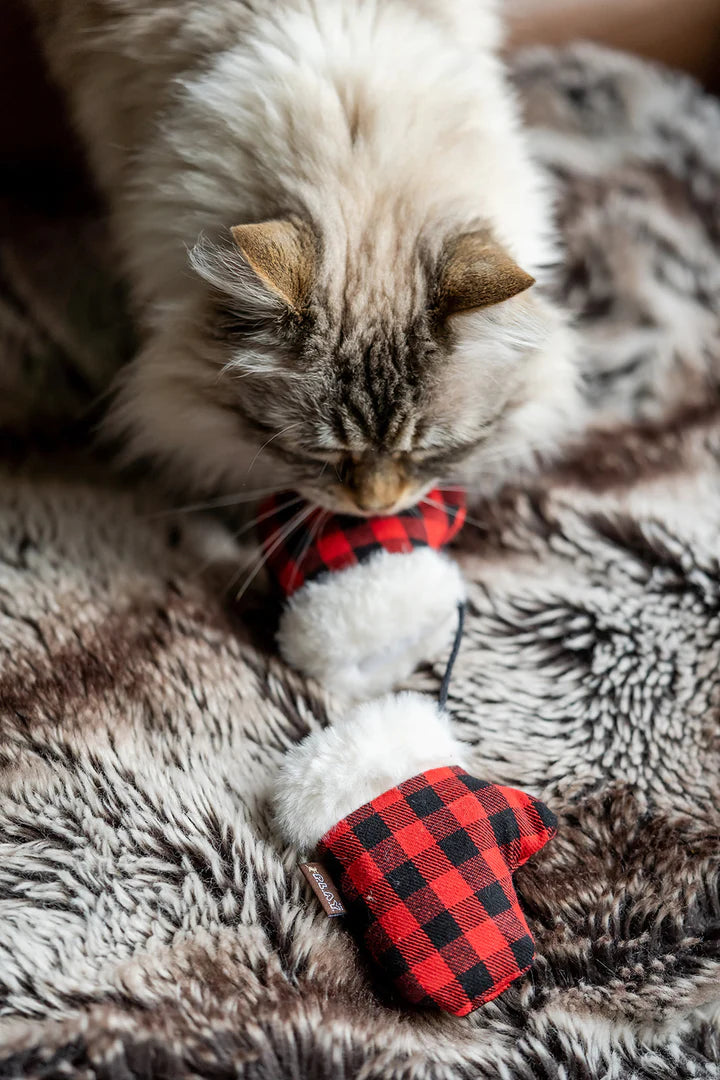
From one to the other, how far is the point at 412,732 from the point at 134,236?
69 cm

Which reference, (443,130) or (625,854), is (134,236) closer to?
(443,130)

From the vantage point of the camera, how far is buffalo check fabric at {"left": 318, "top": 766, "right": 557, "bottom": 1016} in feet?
2.50

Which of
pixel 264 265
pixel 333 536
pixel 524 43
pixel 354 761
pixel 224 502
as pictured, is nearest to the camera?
pixel 264 265

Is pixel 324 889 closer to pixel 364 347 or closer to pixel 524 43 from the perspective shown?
pixel 364 347

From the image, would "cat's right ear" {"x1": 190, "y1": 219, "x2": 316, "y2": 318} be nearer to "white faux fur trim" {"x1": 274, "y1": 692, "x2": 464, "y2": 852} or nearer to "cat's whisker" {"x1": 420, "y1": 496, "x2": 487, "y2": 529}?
"cat's whisker" {"x1": 420, "y1": 496, "x2": 487, "y2": 529}

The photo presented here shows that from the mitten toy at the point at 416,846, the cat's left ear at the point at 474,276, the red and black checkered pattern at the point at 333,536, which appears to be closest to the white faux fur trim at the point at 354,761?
the mitten toy at the point at 416,846

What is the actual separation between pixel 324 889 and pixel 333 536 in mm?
390

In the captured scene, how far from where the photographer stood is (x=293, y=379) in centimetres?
85

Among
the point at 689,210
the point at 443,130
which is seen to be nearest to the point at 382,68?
the point at 443,130

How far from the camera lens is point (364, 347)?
841 mm

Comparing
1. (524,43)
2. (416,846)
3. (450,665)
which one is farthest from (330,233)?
(524,43)

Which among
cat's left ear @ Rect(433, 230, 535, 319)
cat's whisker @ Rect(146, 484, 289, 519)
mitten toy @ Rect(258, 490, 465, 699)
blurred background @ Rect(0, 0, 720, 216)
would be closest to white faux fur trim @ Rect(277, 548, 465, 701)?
mitten toy @ Rect(258, 490, 465, 699)

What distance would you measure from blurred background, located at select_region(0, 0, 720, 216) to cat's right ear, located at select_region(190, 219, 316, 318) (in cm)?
73

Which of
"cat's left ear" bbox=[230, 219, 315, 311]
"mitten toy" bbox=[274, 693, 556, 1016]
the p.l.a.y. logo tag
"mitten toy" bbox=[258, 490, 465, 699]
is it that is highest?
"cat's left ear" bbox=[230, 219, 315, 311]
